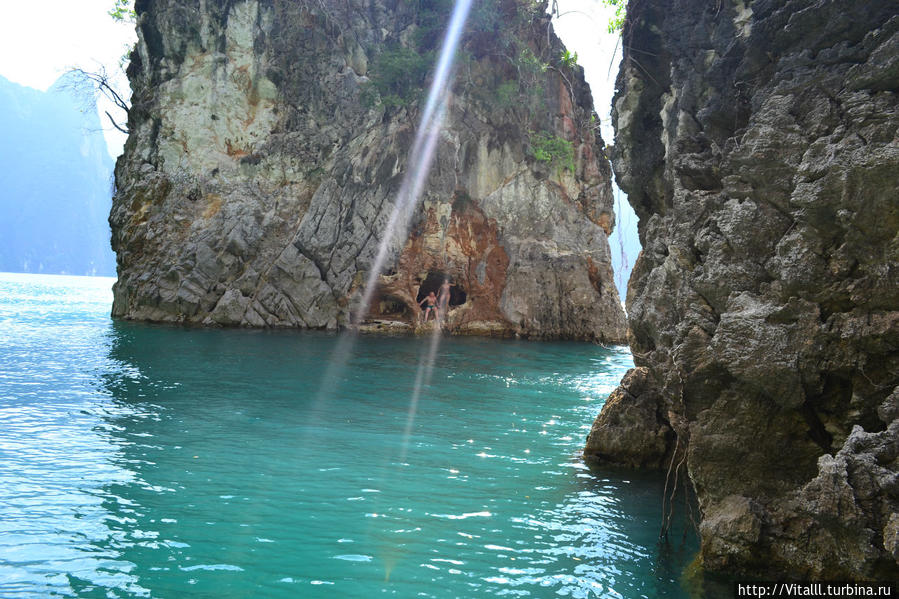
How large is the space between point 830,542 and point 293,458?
636 centimetres

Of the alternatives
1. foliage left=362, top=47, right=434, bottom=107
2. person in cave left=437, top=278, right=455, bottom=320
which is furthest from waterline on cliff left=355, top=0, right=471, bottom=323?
person in cave left=437, top=278, right=455, bottom=320

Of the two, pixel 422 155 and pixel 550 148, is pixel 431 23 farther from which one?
pixel 550 148

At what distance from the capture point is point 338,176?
32.0m

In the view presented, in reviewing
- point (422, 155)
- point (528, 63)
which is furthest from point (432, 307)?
point (528, 63)

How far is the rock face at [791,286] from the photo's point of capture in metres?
4.61

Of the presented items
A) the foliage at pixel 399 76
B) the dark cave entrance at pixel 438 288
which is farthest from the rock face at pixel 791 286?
the foliage at pixel 399 76

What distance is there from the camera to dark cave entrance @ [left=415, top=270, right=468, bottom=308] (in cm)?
3369

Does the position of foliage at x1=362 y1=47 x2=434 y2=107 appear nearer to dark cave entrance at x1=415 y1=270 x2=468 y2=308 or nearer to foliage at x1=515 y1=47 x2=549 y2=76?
foliage at x1=515 y1=47 x2=549 y2=76

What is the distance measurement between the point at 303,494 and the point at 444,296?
88.5 feet

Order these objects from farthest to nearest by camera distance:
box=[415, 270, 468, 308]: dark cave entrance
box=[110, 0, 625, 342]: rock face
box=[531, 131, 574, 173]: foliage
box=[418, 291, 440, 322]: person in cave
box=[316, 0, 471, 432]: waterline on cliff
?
box=[531, 131, 574, 173]: foliage, box=[415, 270, 468, 308]: dark cave entrance, box=[418, 291, 440, 322]: person in cave, box=[316, 0, 471, 432]: waterline on cliff, box=[110, 0, 625, 342]: rock face

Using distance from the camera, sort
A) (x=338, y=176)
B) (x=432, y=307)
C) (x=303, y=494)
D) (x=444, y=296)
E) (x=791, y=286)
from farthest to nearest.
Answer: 1. (x=444, y=296)
2. (x=432, y=307)
3. (x=338, y=176)
4. (x=303, y=494)
5. (x=791, y=286)

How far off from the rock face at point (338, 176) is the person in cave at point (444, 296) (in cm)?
52

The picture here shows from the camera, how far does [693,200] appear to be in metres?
6.51

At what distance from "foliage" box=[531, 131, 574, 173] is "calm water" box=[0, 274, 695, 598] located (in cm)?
2186
